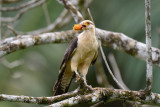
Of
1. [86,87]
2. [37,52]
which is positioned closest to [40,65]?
[37,52]

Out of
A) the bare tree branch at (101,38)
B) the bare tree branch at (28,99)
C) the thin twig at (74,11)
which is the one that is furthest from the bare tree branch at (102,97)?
the thin twig at (74,11)

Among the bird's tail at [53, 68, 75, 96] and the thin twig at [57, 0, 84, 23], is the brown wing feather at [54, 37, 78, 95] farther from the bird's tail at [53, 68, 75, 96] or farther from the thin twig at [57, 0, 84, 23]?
the thin twig at [57, 0, 84, 23]

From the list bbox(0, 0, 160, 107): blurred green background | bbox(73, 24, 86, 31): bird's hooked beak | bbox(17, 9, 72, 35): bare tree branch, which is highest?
bbox(17, 9, 72, 35): bare tree branch

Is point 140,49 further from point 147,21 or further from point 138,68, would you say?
point 138,68

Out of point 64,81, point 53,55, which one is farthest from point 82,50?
point 53,55

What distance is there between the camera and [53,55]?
10.4 meters

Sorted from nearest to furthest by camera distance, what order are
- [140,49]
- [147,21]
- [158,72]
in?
[147,21], [140,49], [158,72]

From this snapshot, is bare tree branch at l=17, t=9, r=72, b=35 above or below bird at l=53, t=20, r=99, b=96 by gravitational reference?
above

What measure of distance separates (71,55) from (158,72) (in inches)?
122

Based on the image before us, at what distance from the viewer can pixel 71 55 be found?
14.7 ft

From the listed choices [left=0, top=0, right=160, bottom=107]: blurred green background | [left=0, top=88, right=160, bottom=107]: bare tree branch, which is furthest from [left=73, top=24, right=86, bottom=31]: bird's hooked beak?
[left=0, top=0, right=160, bottom=107]: blurred green background

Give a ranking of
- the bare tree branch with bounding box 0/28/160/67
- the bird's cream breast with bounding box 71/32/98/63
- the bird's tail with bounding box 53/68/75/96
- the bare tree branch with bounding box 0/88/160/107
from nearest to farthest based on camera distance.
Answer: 1. the bare tree branch with bounding box 0/88/160/107
2. the bird's cream breast with bounding box 71/32/98/63
3. the bare tree branch with bounding box 0/28/160/67
4. the bird's tail with bounding box 53/68/75/96

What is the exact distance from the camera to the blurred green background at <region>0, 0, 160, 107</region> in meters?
8.48

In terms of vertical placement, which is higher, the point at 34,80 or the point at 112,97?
the point at 112,97
